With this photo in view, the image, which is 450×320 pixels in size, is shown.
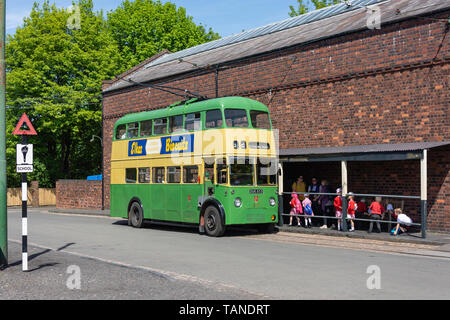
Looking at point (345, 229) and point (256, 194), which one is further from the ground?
point (256, 194)

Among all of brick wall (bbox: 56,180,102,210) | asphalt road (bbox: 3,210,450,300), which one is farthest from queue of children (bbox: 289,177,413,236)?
brick wall (bbox: 56,180,102,210)

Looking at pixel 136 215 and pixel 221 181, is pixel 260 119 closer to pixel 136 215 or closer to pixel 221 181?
pixel 221 181

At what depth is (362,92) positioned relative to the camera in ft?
58.4

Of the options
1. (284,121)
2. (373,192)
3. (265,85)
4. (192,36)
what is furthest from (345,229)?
(192,36)

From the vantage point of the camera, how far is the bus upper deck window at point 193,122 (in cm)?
1697

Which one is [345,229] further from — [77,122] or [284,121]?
[77,122]

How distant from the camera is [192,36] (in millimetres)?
46250

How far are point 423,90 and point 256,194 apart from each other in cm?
587

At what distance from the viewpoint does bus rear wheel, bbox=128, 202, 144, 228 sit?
66.1ft

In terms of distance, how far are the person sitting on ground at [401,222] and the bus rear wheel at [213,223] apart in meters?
4.94

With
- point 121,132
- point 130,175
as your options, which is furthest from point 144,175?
point 121,132

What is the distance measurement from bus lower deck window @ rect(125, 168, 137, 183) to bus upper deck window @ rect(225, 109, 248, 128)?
18.8 feet

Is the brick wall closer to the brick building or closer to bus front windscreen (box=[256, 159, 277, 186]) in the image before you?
Answer: the brick building

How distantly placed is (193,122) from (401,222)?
274 inches
